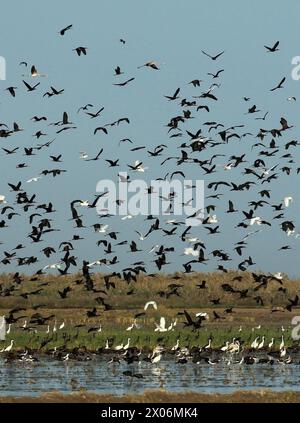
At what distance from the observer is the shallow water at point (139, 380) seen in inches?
1303

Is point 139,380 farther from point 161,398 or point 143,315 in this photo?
point 143,315

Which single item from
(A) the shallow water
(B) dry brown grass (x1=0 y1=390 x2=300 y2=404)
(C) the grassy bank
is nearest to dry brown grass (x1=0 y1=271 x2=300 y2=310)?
(C) the grassy bank

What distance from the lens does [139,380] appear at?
115ft

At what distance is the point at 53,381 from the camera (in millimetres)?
34656

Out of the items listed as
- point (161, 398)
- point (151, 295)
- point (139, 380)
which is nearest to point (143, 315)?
point (151, 295)

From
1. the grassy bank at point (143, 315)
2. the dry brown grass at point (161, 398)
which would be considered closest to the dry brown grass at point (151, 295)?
the grassy bank at point (143, 315)

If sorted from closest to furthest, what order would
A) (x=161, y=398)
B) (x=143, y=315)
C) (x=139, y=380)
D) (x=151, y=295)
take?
(x=161, y=398)
(x=139, y=380)
(x=143, y=315)
(x=151, y=295)

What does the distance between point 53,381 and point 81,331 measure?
1544 centimetres

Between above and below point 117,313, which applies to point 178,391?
below

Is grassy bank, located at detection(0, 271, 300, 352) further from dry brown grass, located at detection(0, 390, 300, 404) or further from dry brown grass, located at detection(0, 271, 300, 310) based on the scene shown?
dry brown grass, located at detection(0, 390, 300, 404)

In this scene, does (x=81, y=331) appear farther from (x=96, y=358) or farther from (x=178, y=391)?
(x=178, y=391)

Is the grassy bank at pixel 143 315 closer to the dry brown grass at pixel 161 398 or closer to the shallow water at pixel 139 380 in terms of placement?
the shallow water at pixel 139 380

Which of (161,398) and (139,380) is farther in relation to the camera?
(139,380)
